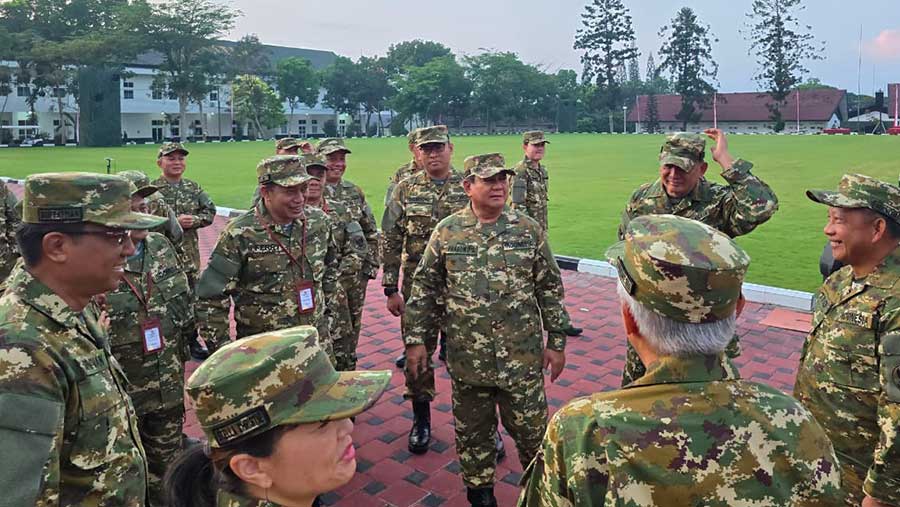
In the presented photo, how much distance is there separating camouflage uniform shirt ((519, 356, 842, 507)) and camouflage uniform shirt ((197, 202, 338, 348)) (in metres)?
2.65

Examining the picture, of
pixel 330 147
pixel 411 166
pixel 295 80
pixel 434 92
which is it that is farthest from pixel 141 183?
pixel 434 92

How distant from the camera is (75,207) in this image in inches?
87.8

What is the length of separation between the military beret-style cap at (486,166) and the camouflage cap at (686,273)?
6.90 feet

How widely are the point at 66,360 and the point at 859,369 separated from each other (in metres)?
2.89

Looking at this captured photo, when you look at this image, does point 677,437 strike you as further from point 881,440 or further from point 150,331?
point 150,331

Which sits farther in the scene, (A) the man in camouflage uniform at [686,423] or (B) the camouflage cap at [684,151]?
(B) the camouflage cap at [684,151]

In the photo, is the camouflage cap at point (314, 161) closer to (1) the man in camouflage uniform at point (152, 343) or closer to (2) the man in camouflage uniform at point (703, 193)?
(1) the man in camouflage uniform at point (152, 343)

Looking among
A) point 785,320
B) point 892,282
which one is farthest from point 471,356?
point 785,320

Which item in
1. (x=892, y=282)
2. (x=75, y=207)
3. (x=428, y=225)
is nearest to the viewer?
(x=75, y=207)

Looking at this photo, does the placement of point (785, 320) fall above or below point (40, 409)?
below

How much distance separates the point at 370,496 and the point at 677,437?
8.74 ft

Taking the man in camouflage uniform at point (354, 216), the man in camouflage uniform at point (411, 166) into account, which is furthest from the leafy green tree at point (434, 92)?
the man in camouflage uniform at point (354, 216)

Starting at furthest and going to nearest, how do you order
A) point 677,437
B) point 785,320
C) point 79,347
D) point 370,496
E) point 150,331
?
point 785,320, point 370,496, point 150,331, point 79,347, point 677,437

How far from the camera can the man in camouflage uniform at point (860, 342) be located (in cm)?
259
